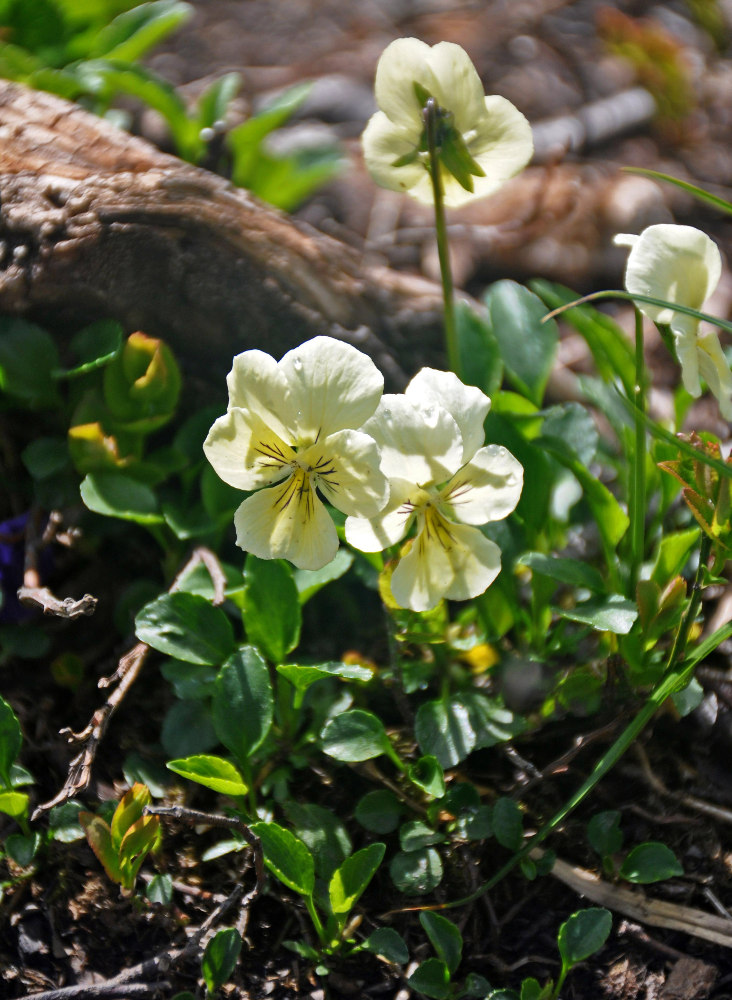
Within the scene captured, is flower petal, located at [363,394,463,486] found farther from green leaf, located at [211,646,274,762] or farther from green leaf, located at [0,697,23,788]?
green leaf, located at [0,697,23,788]

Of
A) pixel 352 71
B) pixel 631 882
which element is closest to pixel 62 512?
pixel 631 882

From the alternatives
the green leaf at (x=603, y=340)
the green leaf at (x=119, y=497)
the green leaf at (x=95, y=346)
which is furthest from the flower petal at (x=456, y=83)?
the green leaf at (x=119, y=497)

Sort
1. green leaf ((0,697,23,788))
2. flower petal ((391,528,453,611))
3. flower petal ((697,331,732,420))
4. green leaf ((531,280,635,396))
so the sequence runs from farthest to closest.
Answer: green leaf ((531,280,635,396))
green leaf ((0,697,23,788))
flower petal ((697,331,732,420))
flower petal ((391,528,453,611))

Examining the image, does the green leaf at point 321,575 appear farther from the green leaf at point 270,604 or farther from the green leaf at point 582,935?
the green leaf at point 582,935

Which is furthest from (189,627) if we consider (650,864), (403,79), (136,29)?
(136,29)

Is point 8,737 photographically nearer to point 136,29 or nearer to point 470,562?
point 470,562

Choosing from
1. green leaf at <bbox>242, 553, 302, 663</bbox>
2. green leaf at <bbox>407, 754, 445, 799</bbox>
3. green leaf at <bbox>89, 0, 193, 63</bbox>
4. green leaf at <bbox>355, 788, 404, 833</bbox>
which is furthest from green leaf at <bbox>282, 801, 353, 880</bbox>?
green leaf at <bbox>89, 0, 193, 63</bbox>
